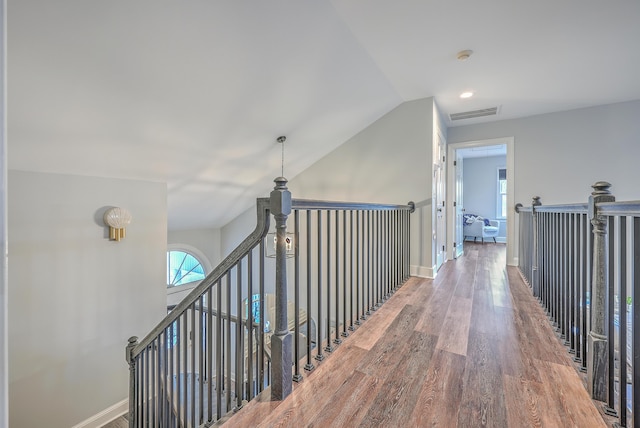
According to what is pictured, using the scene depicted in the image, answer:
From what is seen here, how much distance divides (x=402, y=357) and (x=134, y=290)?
3196 millimetres

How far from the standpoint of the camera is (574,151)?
160 inches

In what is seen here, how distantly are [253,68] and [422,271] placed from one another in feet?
9.89

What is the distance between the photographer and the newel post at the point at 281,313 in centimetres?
129

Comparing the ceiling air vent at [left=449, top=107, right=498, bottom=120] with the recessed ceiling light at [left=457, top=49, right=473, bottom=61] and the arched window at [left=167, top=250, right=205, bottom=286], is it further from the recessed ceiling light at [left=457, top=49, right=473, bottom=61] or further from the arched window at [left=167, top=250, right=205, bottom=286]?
the arched window at [left=167, top=250, right=205, bottom=286]

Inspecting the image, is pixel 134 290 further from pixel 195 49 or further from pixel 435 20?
pixel 435 20

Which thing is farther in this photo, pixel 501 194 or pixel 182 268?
pixel 501 194

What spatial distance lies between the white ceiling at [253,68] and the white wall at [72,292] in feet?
0.95

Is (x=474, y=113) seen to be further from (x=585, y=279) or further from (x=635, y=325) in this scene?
(x=635, y=325)

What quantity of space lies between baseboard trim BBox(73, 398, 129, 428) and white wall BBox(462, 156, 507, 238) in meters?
8.30

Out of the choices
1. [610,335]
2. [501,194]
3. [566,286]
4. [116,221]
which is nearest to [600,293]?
[610,335]

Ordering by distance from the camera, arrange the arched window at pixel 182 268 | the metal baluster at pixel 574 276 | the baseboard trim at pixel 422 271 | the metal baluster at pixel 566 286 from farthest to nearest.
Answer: the arched window at pixel 182 268
the baseboard trim at pixel 422 271
the metal baluster at pixel 566 286
the metal baluster at pixel 574 276

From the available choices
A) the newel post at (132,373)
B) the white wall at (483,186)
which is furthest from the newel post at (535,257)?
the white wall at (483,186)

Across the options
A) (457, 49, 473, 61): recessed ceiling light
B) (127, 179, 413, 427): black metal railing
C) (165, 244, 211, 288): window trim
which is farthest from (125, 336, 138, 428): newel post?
(457, 49, 473, 61): recessed ceiling light

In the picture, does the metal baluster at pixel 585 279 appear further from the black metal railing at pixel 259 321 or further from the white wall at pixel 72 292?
the white wall at pixel 72 292
